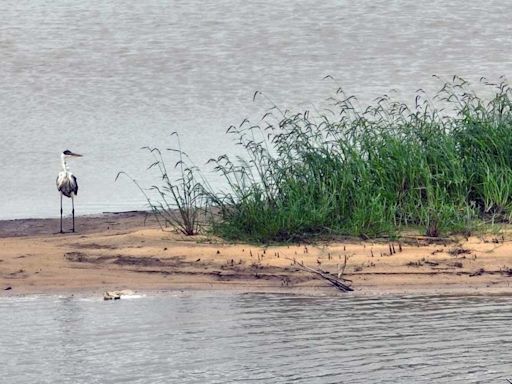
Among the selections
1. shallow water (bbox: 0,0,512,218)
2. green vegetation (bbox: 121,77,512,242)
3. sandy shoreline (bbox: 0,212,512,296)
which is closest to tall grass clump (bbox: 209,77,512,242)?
green vegetation (bbox: 121,77,512,242)

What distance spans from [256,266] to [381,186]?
1281mm

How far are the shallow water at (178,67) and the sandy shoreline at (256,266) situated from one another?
122 inches

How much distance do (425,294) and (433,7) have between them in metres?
17.3

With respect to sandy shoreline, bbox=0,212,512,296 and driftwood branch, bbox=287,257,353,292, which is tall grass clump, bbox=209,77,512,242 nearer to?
sandy shoreline, bbox=0,212,512,296

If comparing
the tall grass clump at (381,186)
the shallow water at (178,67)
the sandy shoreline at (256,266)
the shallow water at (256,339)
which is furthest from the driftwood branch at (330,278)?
the shallow water at (178,67)

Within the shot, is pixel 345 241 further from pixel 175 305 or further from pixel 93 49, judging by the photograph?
pixel 93 49

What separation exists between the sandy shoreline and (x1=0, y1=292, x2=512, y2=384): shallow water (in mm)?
314

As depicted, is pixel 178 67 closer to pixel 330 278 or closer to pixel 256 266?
pixel 256 266

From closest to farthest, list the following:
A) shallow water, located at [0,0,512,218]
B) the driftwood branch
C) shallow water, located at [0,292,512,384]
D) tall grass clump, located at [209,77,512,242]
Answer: shallow water, located at [0,292,512,384] → the driftwood branch → tall grass clump, located at [209,77,512,242] → shallow water, located at [0,0,512,218]

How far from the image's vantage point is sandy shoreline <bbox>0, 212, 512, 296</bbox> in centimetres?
959

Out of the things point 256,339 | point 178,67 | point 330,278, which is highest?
point 178,67

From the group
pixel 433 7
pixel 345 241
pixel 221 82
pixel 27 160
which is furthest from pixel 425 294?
pixel 433 7

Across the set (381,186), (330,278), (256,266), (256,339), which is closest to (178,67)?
(381,186)

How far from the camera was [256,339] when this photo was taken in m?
8.05
